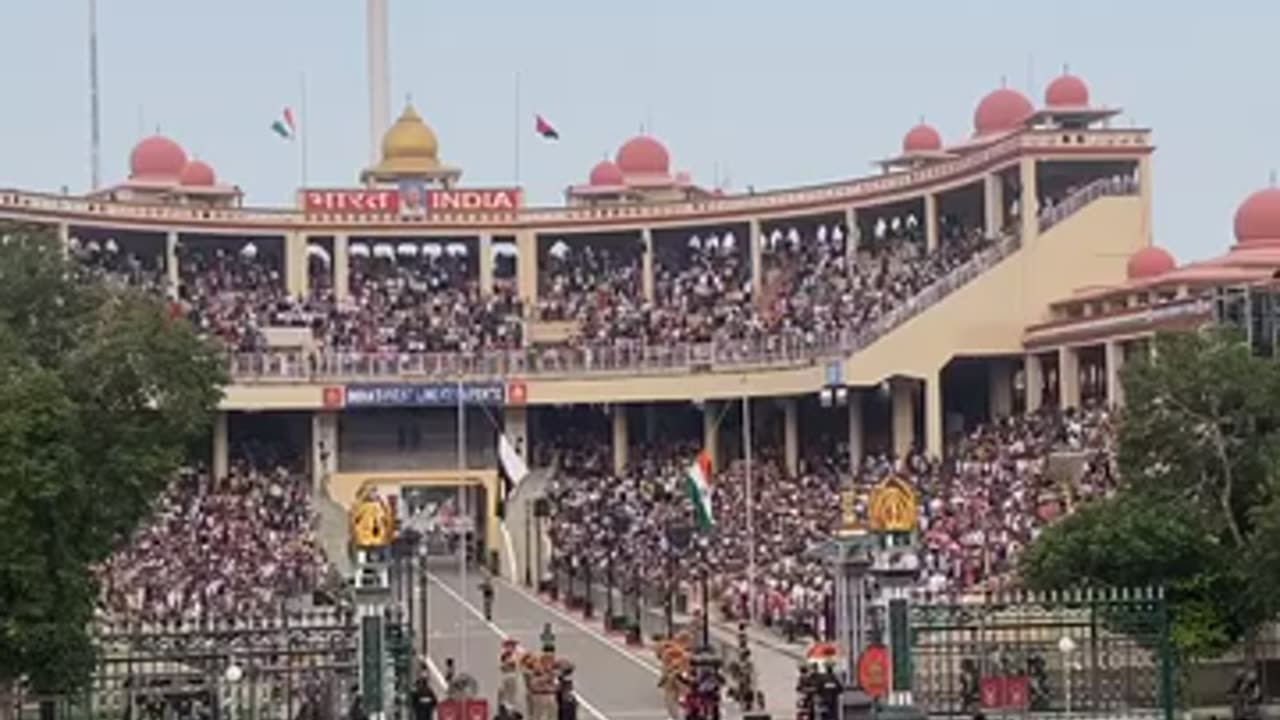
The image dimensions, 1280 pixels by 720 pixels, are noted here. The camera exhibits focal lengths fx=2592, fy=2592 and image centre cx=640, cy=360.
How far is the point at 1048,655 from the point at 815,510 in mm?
21964

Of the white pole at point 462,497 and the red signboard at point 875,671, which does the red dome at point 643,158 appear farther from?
the red signboard at point 875,671

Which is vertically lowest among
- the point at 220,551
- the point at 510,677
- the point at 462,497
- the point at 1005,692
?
the point at 510,677

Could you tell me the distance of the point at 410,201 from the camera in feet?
239

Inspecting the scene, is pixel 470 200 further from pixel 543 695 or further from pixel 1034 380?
pixel 543 695

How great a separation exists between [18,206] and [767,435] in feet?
67.1

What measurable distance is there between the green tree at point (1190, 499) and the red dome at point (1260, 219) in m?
21.1

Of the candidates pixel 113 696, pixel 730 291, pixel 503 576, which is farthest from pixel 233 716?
pixel 730 291

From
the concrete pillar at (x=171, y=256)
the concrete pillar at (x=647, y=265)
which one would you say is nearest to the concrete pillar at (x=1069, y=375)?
the concrete pillar at (x=647, y=265)

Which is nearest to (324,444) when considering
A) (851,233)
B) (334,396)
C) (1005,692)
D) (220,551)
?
(334,396)

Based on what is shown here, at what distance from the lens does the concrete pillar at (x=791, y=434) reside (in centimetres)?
6619

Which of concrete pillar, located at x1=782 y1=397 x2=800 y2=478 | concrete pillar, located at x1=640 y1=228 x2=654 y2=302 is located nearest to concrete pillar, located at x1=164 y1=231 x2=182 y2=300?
concrete pillar, located at x1=640 y1=228 x2=654 y2=302

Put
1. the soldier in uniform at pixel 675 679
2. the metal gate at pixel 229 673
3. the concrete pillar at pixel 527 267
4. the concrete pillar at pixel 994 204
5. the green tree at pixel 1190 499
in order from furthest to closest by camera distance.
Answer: the concrete pillar at pixel 527 267, the concrete pillar at pixel 994 204, the soldier in uniform at pixel 675 679, the green tree at pixel 1190 499, the metal gate at pixel 229 673

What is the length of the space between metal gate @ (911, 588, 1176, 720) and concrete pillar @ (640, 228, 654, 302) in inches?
1569

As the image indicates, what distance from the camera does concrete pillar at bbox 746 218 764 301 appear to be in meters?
72.2
